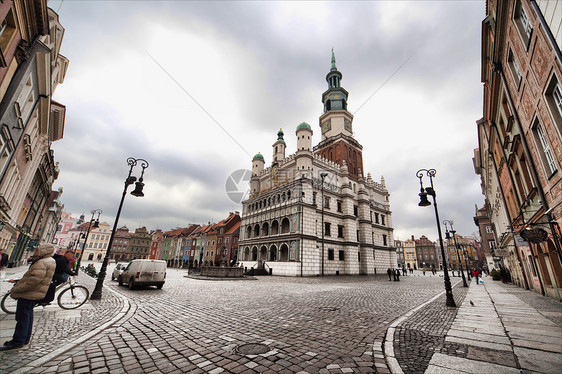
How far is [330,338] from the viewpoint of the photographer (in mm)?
5250

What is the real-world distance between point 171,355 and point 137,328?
7.58ft

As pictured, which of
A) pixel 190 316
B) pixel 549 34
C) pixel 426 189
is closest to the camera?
pixel 549 34

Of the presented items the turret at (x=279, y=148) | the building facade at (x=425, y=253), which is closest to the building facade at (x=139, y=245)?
the turret at (x=279, y=148)

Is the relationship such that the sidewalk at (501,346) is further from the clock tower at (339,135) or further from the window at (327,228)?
the clock tower at (339,135)

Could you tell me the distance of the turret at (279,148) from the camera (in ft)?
139

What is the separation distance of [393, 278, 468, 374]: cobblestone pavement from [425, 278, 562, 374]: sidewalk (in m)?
0.11

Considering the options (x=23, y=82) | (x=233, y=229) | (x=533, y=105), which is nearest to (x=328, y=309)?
(x=533, y=105)

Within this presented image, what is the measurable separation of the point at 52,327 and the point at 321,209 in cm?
3212

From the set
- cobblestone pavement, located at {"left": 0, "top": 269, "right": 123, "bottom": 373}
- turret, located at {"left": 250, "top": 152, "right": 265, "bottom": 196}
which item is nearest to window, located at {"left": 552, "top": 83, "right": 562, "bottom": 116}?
cobblestone pavement, located at {"left": 0, "top": 269, "right": 123, "bottom": 373}

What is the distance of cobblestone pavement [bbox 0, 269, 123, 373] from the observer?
12.8ft

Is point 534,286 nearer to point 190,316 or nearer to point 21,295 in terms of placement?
point 190,316

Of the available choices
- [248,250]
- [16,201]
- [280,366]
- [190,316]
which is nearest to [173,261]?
[248,250]

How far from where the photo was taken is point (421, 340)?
16.8ft

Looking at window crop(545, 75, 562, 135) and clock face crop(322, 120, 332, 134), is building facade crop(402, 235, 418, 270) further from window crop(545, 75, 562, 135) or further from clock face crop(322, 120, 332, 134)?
window crop(545, 75, 562, 135)
